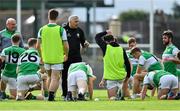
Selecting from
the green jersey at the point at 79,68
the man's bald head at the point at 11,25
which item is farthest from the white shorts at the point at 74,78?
A: the man's bald head at the point at 11,25

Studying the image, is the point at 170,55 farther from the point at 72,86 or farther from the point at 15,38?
the point at 15,38

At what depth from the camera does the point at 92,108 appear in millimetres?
16141

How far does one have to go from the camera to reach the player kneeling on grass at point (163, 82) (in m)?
19.8

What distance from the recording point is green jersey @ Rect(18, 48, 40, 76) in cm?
1956

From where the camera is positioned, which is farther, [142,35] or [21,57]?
[142,35]

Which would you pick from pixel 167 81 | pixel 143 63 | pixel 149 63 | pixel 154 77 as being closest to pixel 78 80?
pixel 154 77

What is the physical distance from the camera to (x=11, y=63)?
20.4 meters

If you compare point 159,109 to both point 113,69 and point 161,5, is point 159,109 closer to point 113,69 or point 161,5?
point 113,69

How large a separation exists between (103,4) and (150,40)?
7.19 ft

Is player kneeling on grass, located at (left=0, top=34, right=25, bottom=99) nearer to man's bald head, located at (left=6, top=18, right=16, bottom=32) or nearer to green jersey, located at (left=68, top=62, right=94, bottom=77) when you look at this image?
man's bald head, located at (left=6, top=18, right=16, bottom=32)

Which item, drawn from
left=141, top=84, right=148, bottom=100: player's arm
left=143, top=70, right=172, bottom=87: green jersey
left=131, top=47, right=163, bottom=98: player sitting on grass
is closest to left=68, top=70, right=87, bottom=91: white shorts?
left=141, top=84, right=148, bottom=100: player's arm

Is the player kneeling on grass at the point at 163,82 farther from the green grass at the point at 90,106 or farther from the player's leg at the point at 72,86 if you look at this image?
the green grass at the point at 90,106

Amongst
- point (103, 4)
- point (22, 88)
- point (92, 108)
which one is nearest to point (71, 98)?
point (22, 88)

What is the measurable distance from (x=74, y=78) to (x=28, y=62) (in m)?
1.12
